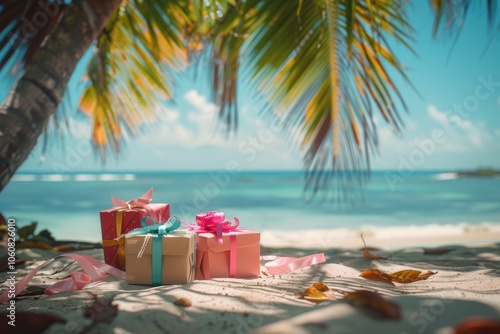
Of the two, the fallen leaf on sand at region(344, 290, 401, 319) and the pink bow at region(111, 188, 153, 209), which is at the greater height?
the pink bow at region(111, 188, 153, 209)

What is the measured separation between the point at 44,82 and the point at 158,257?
948mm

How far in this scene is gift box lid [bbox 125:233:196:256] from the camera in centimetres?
160

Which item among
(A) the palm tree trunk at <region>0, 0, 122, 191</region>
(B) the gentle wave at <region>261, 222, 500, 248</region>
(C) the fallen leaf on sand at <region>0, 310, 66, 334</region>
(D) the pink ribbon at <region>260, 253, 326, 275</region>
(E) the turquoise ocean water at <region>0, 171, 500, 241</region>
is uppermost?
(A) the palm tree trunk at <region>0, 0, 122, 191</region>

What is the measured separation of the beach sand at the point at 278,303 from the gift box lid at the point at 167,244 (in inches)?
5.2

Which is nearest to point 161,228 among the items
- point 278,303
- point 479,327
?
point 278,303

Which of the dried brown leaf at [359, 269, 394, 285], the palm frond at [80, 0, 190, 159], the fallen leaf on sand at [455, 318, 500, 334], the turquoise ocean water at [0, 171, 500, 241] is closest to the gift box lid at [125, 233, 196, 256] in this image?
the dried brown leaf at [359, 269, 394, 285]

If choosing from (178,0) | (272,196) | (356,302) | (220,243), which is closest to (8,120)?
(220,243)

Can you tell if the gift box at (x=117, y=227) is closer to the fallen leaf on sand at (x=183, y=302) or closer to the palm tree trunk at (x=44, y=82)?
the palm tree trunk at (x=44, y=82)

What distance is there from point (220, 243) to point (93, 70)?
8.19ft

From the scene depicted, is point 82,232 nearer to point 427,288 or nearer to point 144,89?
point 144,89

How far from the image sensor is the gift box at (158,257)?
5.26 feet

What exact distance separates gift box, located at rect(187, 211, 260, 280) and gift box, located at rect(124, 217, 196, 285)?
13 centimetres

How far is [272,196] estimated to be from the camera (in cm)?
1564

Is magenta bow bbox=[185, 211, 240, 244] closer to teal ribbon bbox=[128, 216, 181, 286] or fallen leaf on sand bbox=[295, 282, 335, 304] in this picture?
teal ribbon bbox=[128, 216, 181, 286]
